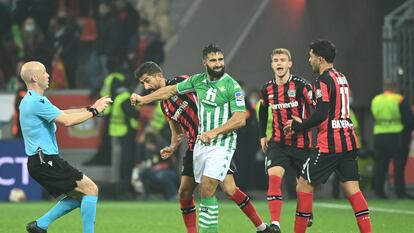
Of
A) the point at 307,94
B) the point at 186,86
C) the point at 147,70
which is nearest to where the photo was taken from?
the point at 186,86

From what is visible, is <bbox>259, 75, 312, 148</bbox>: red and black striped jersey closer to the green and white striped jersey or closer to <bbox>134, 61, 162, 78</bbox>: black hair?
the green and white striped jersey

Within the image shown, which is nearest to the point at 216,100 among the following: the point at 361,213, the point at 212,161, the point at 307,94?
the point at 212,161

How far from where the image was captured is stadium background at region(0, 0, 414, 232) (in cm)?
2391

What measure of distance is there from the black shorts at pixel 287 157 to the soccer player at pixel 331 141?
197 centimetres

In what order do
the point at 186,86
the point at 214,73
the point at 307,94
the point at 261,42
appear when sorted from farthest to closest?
the point at 261,42, the point at 307,94, the point at 186,86, the point at 214,73

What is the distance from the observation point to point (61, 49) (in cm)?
2508

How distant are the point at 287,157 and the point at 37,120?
11.6ft

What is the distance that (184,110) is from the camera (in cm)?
1241

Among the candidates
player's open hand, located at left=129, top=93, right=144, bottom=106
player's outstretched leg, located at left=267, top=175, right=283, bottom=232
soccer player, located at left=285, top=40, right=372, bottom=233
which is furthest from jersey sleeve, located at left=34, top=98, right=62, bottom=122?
player's outstretched leg, located at left=267, top=175, right=283, bottom=232

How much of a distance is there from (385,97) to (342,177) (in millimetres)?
10116

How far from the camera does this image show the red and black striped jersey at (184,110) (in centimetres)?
1236

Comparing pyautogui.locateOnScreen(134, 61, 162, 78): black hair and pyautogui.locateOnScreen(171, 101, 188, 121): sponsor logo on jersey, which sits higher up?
pyautogui.locateOnScreen(134, 61, 162, 78): black hair

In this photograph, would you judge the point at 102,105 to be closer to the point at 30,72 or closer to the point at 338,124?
the point at 30,72

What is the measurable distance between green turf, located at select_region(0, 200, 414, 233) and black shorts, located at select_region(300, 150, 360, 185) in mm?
2470
